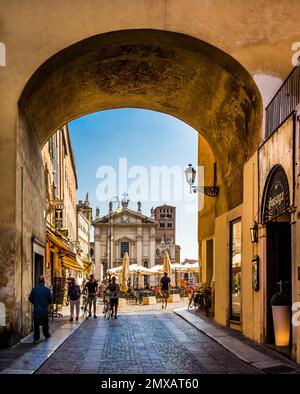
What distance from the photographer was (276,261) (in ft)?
48.2

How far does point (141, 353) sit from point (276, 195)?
418 centimetres

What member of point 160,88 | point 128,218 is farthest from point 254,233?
point 128,218

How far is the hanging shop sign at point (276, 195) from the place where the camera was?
13.0 meters

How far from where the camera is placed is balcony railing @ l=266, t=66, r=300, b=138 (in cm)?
1313

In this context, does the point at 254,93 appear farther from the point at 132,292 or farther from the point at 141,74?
the point at 132,292

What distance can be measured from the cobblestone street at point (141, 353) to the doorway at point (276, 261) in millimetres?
1377

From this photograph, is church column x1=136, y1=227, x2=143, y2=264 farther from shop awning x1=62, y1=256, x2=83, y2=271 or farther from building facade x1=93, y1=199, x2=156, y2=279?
shop awning x1=62, y1=256, x2=83, y2=271

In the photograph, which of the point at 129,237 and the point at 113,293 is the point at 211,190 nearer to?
the point at 113,293

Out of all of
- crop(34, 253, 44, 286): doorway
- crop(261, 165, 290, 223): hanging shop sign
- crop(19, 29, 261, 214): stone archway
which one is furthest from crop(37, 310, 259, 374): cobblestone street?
crop(19, 29, 261, 214): stone archway

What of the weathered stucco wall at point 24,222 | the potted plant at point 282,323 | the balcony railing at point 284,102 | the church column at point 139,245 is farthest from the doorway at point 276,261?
the church column at point 139,245

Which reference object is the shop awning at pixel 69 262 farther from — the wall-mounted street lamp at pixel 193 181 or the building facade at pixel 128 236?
the building facade at pixel 128 236
